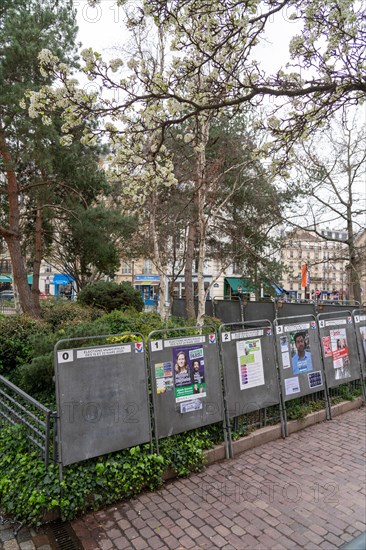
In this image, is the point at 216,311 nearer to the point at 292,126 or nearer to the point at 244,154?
the point at 244,154

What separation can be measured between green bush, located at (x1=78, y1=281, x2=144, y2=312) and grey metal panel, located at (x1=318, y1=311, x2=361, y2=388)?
8.47 m

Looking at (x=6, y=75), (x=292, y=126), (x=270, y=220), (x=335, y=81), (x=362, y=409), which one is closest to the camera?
(x=335, y=81)

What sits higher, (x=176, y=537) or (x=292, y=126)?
(x=292, y=126)

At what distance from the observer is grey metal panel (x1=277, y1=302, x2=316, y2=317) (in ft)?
42.1

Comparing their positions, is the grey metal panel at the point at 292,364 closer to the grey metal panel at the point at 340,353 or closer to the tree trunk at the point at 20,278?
the grey metal panel at the point at 340,353

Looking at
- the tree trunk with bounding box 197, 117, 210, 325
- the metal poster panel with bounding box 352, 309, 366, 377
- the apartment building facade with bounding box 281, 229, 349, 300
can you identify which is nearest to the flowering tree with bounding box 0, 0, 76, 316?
the tree trunk with bounding box 197, 117, 210, 325

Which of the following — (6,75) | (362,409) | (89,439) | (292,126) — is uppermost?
(6,75)

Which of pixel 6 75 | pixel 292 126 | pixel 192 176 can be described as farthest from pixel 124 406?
pixel 6 75

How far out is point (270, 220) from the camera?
16.8 meters

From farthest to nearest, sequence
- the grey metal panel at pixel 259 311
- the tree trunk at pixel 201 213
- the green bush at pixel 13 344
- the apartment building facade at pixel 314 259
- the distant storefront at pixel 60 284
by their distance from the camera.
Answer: the distant storefront at pixel 60 284
the apartment building facade at pixel 314 259
the grey metal panel at pixel 259 311
the tree trunk at pixel 201 213
the green bush at pixel 13 344

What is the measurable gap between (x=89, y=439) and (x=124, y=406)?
0.47 meters

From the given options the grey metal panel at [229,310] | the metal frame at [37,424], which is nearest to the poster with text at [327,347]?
the metal frame at [37,424]

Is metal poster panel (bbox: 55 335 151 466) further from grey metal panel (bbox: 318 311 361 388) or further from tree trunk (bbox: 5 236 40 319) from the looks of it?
tree trunk (bbox: 5 236 40 319)

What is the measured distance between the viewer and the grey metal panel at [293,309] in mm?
12836
